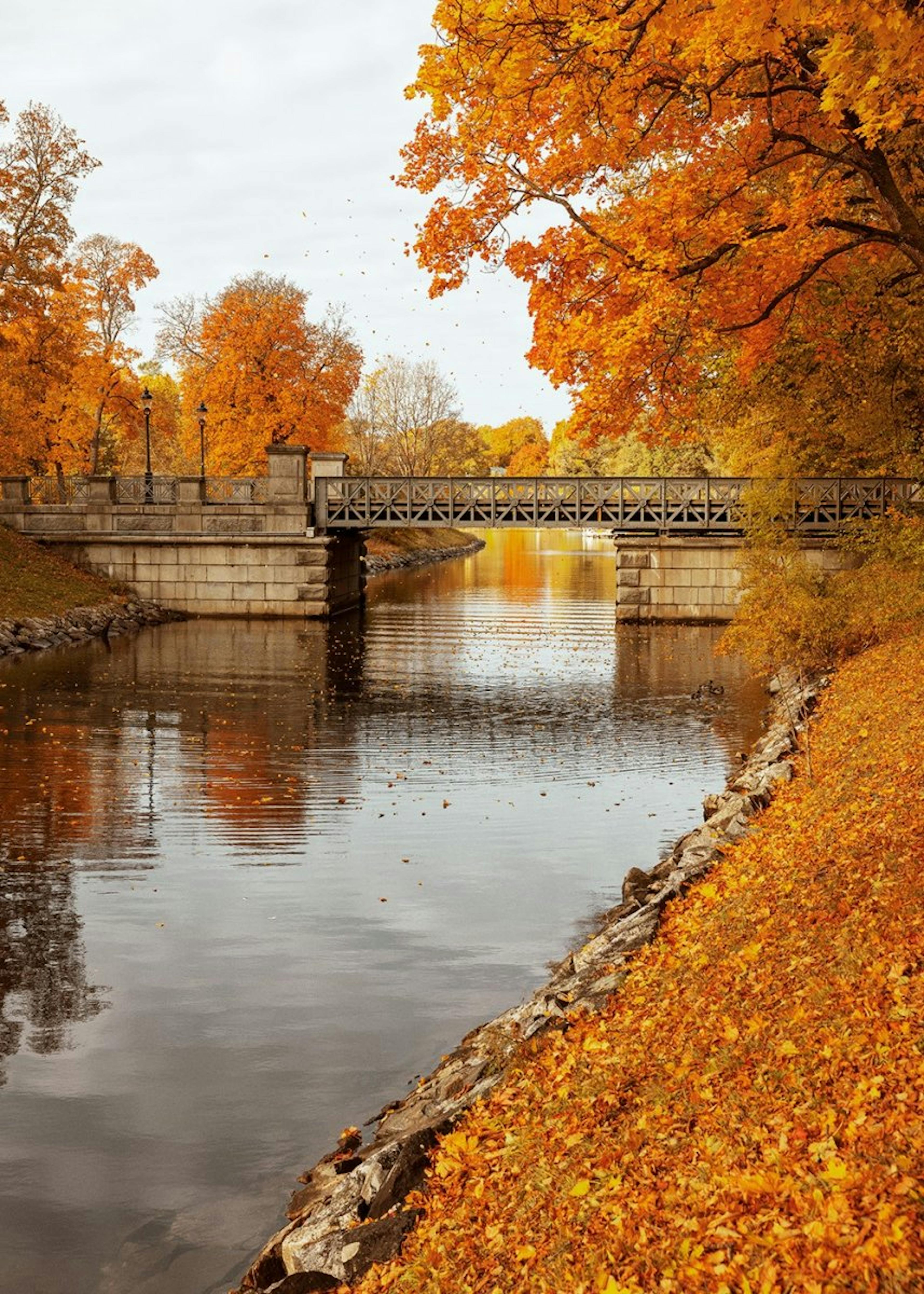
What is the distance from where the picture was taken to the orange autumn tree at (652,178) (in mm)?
12703

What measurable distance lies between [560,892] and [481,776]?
5.74 metres

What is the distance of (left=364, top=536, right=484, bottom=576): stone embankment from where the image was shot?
63875mm

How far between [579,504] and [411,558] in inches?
1340

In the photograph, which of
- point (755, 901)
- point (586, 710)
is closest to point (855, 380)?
point (586, 710)

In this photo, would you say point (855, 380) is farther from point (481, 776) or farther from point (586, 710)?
point (481, 776)

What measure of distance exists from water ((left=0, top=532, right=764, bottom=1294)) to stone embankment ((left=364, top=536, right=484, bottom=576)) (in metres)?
30.6

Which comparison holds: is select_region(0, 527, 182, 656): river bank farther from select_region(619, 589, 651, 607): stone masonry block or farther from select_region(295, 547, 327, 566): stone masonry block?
select_region(619, 589, 651, 607): stone masonry block

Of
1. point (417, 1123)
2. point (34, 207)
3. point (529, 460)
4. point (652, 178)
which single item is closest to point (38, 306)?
point (34, 207)

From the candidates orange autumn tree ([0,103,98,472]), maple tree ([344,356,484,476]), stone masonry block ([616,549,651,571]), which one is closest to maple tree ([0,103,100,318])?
orange autumn tree ([0,103,98,472])

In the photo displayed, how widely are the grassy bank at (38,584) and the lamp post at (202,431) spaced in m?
4.93

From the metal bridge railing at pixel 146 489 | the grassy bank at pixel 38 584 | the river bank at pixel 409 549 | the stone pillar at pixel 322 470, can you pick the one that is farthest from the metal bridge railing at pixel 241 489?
the river bank at pixel 409 549

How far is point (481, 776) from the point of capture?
17.9 meters

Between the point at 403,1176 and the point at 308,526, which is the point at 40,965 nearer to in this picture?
the point at 403,1176

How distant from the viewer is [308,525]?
129 feet
